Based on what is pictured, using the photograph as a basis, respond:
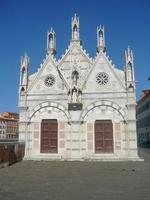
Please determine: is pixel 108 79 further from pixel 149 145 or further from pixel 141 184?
pixel 149 145

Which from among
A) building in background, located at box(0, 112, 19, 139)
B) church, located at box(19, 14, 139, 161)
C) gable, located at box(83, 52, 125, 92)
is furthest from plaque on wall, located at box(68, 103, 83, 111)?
building in background, located at box(0, 112, 19, 139)

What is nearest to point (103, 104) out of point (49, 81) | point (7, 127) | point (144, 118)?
point (49, 81)

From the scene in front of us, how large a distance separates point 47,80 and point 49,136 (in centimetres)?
575

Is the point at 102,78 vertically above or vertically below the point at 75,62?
below

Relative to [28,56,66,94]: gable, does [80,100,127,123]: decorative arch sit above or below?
below

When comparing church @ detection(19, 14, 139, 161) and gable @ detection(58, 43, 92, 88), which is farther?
gable @ detection(58, 43, 92, 88)

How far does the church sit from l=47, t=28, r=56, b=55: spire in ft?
3.05

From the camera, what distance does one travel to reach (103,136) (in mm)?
23047

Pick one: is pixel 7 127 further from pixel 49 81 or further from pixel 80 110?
pixel 80 110

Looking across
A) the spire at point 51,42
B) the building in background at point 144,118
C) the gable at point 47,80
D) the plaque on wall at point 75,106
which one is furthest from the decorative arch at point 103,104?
the building in background at point 144,118

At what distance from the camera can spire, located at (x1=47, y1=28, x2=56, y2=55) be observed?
26.2 metres

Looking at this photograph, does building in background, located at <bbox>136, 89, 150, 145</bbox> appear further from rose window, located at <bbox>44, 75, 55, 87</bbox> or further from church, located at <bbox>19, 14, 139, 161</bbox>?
rose window, located at <bbox>44, 75, 55, 87</bbox>

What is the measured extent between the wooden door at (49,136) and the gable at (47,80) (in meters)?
3.14

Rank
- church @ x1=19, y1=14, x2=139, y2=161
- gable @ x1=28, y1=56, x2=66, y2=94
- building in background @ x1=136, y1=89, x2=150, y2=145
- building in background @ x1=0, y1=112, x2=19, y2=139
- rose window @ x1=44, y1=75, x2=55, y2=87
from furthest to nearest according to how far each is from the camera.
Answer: building in background @ x1=0, y1=112, x2=19, y2=139
building in background @ x1=136, y1=89, x2=150, y2=145
rose window @ x1=44, y1=75, x2=55, y2=87
gable @ x1=28, y1=56, x2=66, y2=94
church @ x1=19, y1=14, x2=139, y2=161
